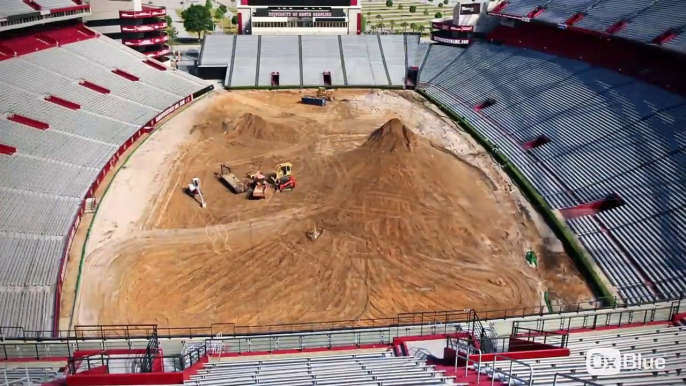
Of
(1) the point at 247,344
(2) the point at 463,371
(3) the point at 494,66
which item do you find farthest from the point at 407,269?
(3) the point at 494,66

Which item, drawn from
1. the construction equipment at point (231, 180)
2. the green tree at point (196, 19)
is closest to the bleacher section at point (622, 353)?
the construction equipment at point (231, 180)

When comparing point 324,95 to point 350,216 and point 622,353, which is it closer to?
point 350,216

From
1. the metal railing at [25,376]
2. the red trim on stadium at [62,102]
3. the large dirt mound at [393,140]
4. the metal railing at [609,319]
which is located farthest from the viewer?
the red trim on stadium at [62,102]

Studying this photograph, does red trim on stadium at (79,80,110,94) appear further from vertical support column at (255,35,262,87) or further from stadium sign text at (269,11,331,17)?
stadium sign text at (269,11,331,17)

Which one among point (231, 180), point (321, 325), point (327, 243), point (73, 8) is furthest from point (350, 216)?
point (73, 8)

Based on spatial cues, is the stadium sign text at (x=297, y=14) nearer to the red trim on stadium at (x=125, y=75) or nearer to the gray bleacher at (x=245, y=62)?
the gray bleacher at (x=245, y=62)

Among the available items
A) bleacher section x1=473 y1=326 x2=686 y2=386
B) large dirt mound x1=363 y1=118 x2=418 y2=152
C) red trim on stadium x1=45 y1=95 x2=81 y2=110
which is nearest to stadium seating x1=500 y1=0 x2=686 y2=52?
large dirt mound x1=363 y1=118 x2=418 y2=152
